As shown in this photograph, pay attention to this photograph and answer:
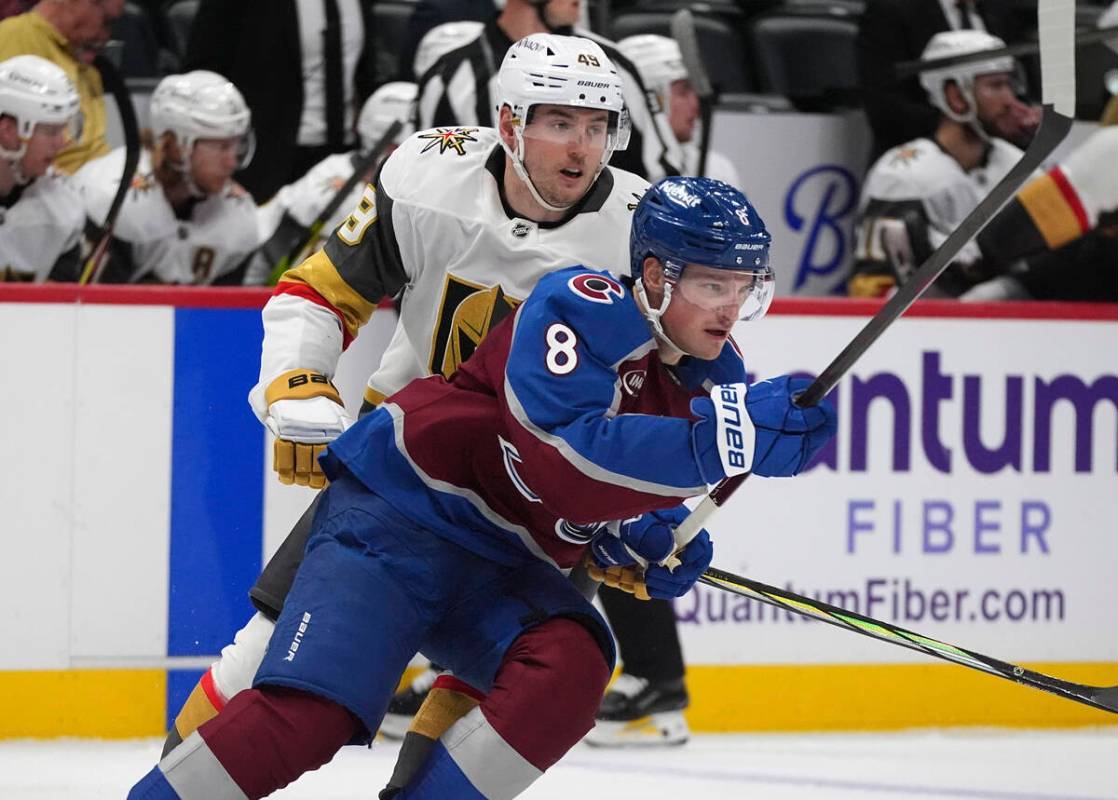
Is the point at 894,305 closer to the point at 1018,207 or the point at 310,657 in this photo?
the point at 310,657

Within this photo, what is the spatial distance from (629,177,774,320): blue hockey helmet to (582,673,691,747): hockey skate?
169 centimetres

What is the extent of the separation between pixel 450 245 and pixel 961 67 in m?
2.82

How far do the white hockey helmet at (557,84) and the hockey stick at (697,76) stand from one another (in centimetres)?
231

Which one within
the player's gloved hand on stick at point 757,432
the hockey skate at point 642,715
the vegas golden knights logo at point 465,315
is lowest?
the hockey skate at point 642,715

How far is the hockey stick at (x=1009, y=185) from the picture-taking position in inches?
96.7

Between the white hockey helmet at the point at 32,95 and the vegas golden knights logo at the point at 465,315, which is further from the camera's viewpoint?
the white hockey helmet at the point at 32,95

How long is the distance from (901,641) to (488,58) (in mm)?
1839

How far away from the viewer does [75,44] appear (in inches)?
200

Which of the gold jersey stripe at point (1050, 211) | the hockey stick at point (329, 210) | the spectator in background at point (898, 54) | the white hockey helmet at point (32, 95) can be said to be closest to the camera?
the white hockey helmet at point (32, 95)

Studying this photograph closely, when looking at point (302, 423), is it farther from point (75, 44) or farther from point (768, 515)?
point (75, 44)

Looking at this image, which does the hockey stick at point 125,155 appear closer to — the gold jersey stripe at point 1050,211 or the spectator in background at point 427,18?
the spectator in background at point 427,18

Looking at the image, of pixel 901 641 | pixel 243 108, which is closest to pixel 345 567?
pixel 901 641

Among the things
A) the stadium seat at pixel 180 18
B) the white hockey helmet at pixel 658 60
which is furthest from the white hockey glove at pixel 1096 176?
the stadium seat at pixel 180 18

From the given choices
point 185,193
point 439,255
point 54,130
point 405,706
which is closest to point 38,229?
point 54,130
